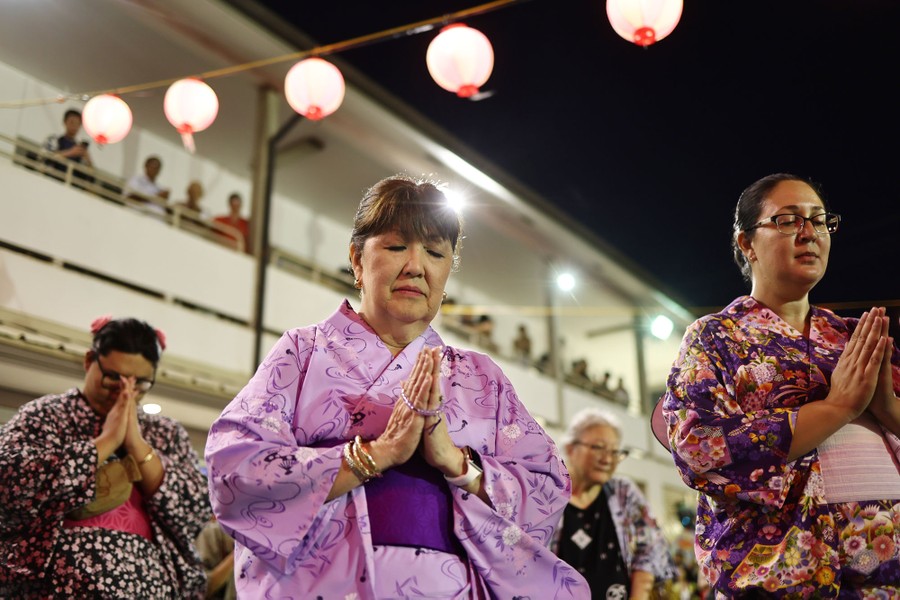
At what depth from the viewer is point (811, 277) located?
6.76 feet

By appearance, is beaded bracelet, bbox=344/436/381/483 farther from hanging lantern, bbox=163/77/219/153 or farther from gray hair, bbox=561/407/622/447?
hanging lantern, bbox=163/77/219/153

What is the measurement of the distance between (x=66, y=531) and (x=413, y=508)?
1.48 m

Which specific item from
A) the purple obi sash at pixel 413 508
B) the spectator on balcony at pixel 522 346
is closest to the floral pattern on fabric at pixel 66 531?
the purple obi sash at pixel 413 508

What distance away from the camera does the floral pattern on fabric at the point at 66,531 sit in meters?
2.48

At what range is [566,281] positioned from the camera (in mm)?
14711

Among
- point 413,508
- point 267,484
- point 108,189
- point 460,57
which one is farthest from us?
point 108,189

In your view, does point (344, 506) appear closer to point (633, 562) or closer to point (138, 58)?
point (633, 562)

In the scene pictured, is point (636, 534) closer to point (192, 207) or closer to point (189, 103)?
point (189, 103)

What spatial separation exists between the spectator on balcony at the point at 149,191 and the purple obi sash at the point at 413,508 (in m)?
7.12

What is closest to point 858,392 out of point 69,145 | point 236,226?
point 69,145

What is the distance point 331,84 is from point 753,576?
628 cm

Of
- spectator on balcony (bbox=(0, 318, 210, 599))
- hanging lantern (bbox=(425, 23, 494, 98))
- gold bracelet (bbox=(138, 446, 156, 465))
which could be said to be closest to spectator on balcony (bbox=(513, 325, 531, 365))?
hanging lantern (bbox=(425, 23, 494, 98))

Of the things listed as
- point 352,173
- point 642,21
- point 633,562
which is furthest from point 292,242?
point 633,562

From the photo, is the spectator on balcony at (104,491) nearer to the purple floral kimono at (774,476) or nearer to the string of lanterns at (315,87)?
the purple floral kimono at (774,476)
